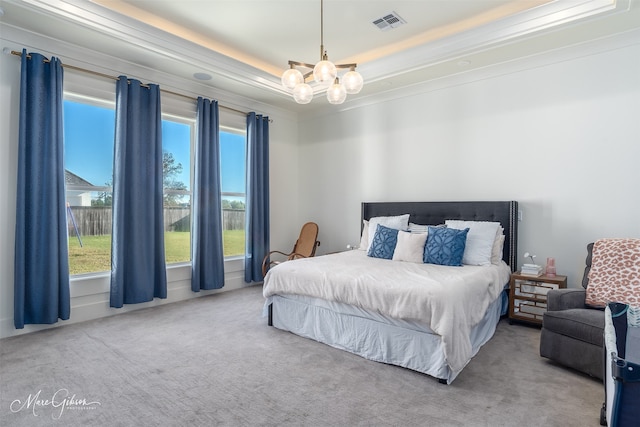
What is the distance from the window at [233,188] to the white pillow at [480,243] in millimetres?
3348

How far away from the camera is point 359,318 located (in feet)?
9.25

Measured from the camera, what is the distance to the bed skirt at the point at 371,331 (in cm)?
243

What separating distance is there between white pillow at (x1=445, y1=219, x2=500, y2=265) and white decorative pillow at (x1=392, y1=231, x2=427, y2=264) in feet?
1.42

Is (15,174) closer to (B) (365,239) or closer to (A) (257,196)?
(A) (257,196)

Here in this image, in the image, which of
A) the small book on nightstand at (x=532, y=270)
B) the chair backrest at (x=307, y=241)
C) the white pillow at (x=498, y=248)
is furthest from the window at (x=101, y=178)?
the small book on nightstand at (x=532, y=270)

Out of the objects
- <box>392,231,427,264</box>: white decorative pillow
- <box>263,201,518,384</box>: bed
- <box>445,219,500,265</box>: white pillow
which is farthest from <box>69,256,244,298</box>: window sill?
<box>445,219,500,265</box>: white pillow

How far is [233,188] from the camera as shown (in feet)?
17.5

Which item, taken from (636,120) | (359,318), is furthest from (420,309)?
(636,120)

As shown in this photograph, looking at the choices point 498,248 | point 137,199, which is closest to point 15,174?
point 137,199

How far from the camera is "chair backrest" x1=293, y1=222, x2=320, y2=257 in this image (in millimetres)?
5491

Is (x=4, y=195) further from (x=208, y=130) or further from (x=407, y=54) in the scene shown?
A: (x=407, y=54)

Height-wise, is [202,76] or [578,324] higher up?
→ [202,76]

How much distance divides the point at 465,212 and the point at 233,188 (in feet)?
11.0

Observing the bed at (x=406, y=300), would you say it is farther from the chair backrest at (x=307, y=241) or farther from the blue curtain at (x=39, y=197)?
the blue curtain at (x=39, y=197)
